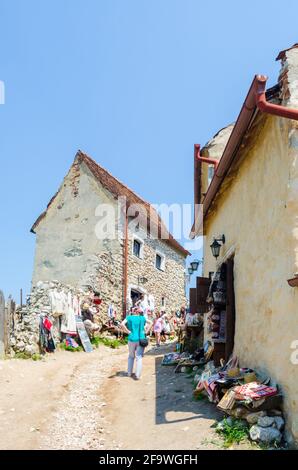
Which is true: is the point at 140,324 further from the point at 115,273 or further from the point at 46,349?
the point at 115,273

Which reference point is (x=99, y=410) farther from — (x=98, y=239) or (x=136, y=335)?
(x=98, y=239)

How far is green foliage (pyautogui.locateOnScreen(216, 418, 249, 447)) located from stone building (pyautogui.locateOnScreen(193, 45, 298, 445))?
0.53 meters

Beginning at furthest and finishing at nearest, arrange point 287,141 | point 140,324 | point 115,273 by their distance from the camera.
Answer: point 115,273, point 140,324, point 287,141

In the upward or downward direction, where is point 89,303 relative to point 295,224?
downward

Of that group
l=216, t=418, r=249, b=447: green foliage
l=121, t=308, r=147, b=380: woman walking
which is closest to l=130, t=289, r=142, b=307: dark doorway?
l=121, t=308, r=147, b=380: woman walking

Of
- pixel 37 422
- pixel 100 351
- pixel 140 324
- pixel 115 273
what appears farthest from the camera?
pixel 115 273

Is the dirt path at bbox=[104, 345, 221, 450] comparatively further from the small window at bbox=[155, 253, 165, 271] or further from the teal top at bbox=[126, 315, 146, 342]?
the small window at bbox=[155, 253, 165, 271]

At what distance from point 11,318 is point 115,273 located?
7443 millimetres

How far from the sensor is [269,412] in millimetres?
5090

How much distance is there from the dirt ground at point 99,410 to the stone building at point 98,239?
7.65 metres

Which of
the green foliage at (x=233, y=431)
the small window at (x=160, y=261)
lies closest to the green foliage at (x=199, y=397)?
the green foliage at (x=233, y=431)

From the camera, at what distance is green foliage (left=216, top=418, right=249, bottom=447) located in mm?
4879
